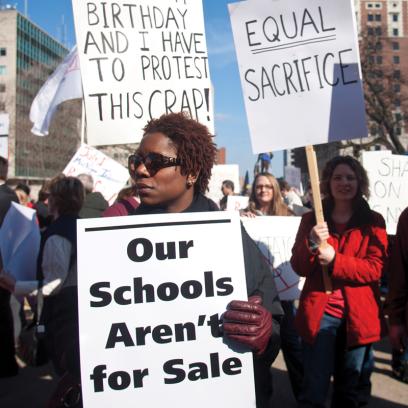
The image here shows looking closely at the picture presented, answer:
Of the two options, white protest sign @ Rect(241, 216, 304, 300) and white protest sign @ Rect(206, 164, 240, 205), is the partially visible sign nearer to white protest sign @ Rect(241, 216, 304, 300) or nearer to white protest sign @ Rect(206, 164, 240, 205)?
white protest sign @ Rect(241, 216, 304, 300)

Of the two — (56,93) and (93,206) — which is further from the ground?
(56,93)

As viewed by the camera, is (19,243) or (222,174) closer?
(19,243)

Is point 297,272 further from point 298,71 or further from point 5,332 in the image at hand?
point 5,332

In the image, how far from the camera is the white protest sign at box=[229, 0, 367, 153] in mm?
3010

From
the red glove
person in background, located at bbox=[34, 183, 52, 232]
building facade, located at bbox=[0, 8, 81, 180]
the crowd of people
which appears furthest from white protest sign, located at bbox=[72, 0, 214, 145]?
building facade, located at bbox=[0, 8, 81, 180]

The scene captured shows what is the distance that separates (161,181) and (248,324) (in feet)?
2.00

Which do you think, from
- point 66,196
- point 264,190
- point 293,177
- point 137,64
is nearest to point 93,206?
point 66,196

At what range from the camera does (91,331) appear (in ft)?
5.48

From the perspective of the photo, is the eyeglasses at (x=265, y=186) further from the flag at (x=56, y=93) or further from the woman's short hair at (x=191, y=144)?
the flag at (x=56, y=93)

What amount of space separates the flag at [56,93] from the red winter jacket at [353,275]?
3971 millimetres

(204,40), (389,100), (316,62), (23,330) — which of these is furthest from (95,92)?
(389,100)

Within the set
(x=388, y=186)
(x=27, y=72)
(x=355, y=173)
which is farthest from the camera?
(x=27, y=72)

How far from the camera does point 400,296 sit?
2641 mm

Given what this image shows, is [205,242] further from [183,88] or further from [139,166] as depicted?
[183,88]
